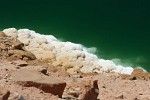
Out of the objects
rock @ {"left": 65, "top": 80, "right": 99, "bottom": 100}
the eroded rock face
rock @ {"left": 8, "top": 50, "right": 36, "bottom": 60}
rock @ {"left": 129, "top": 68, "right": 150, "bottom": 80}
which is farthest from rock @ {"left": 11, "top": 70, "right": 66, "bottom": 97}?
rock @ {"left": 129, "top": 68, "right": 150, "bottom": 80}

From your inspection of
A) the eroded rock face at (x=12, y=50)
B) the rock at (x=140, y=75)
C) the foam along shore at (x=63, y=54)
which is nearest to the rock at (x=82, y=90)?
the eroded rock face at (x=12, y=50)

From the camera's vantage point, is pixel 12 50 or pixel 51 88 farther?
pixel 12 50

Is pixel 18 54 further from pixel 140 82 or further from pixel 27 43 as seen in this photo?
pixel 27 43

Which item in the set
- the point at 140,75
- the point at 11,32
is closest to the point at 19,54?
the point at 140,75

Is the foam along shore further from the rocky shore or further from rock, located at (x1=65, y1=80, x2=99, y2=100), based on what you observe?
rock, located at (x1=65, y1=80, x2=99, y2=100)

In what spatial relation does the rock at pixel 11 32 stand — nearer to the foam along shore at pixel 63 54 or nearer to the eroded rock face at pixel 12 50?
the foam along shore at pixel 63 54

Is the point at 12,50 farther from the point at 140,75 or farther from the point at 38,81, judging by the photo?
the point at 38,81
